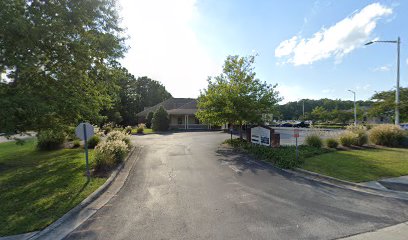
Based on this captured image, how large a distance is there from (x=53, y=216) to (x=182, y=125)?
3243 centimetres

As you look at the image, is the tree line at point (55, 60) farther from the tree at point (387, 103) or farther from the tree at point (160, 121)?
the tree at point (160, 121)

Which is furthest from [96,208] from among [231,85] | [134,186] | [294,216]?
[231,85]

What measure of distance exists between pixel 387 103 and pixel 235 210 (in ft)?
50.9

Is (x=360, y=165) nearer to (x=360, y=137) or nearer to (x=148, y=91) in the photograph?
(x=360, y=137)

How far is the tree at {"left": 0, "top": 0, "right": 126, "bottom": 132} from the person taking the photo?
7.92m

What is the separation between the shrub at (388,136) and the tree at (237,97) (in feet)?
21.8

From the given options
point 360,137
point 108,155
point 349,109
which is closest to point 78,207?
point 108,155

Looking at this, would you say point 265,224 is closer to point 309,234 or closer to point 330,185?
point 309,234

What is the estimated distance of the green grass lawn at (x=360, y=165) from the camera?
8360 millimetres

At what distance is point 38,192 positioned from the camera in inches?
289

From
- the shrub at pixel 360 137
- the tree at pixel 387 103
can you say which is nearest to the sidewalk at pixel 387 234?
the shrub at pixel 360 137

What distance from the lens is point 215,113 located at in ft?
54.2

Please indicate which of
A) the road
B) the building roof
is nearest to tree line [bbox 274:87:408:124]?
the road

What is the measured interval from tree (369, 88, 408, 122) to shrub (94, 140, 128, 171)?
16.4 metres
